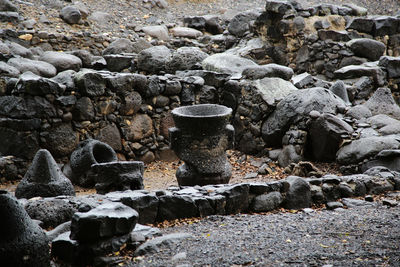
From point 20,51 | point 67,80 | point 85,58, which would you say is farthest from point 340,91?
point 20,51

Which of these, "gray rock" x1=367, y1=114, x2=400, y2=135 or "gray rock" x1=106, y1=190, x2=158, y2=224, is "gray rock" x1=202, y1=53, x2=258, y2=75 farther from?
"gray rock" x1=106, y1=190, x2=158, y2=224

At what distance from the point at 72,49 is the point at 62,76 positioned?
4.61 meters

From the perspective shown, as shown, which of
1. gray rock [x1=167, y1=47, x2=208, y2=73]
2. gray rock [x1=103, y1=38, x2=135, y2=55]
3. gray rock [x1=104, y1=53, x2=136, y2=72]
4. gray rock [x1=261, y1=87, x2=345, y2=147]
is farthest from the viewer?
gray rock [x1=103, y1=38, x2=135, y2=55]

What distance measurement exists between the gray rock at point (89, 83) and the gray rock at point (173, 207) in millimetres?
3440

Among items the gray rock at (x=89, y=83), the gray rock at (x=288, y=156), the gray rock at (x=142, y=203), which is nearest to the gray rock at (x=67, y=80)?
the gray rock at (x=89, y=83)

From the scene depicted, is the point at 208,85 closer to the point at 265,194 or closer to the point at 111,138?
the point at 111,138

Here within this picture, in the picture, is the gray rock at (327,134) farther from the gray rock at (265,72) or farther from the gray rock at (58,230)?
the gray rock at (58,230)

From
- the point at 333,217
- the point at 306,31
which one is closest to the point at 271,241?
the point at 333,217

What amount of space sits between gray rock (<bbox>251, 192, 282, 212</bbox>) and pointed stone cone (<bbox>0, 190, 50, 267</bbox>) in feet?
8.98

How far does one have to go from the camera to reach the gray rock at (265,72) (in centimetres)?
884

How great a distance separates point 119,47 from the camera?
1170 centimetres

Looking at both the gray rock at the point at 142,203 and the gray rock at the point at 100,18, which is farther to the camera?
the gray rock at the point at 100,18

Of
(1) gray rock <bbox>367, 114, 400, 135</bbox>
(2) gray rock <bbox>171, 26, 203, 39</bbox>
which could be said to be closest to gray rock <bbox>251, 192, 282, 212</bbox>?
(1) gray rock <bbox>367, 114, 400, 135</bbox>

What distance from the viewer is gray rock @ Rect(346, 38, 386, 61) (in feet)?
36.9
